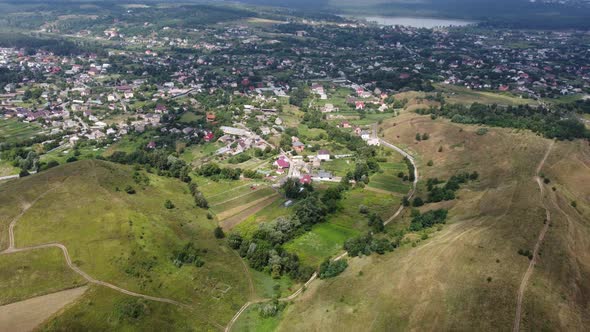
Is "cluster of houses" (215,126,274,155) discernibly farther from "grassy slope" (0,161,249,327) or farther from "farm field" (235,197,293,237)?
"farm field" (235,197,293,237)

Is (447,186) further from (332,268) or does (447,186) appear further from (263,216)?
(263,216)

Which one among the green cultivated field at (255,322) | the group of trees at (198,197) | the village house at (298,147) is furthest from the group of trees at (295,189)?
the green cultivated field at (255,322)

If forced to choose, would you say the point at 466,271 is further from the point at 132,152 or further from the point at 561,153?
the point at 132,152

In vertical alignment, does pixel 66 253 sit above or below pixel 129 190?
below

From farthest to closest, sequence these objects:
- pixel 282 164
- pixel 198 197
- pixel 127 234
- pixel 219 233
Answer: pixel 282 164 < pixel 198 197 < pixel 219 233 < pixel 127 234

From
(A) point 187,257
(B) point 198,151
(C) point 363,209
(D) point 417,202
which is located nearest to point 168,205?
(A) point 187,257
